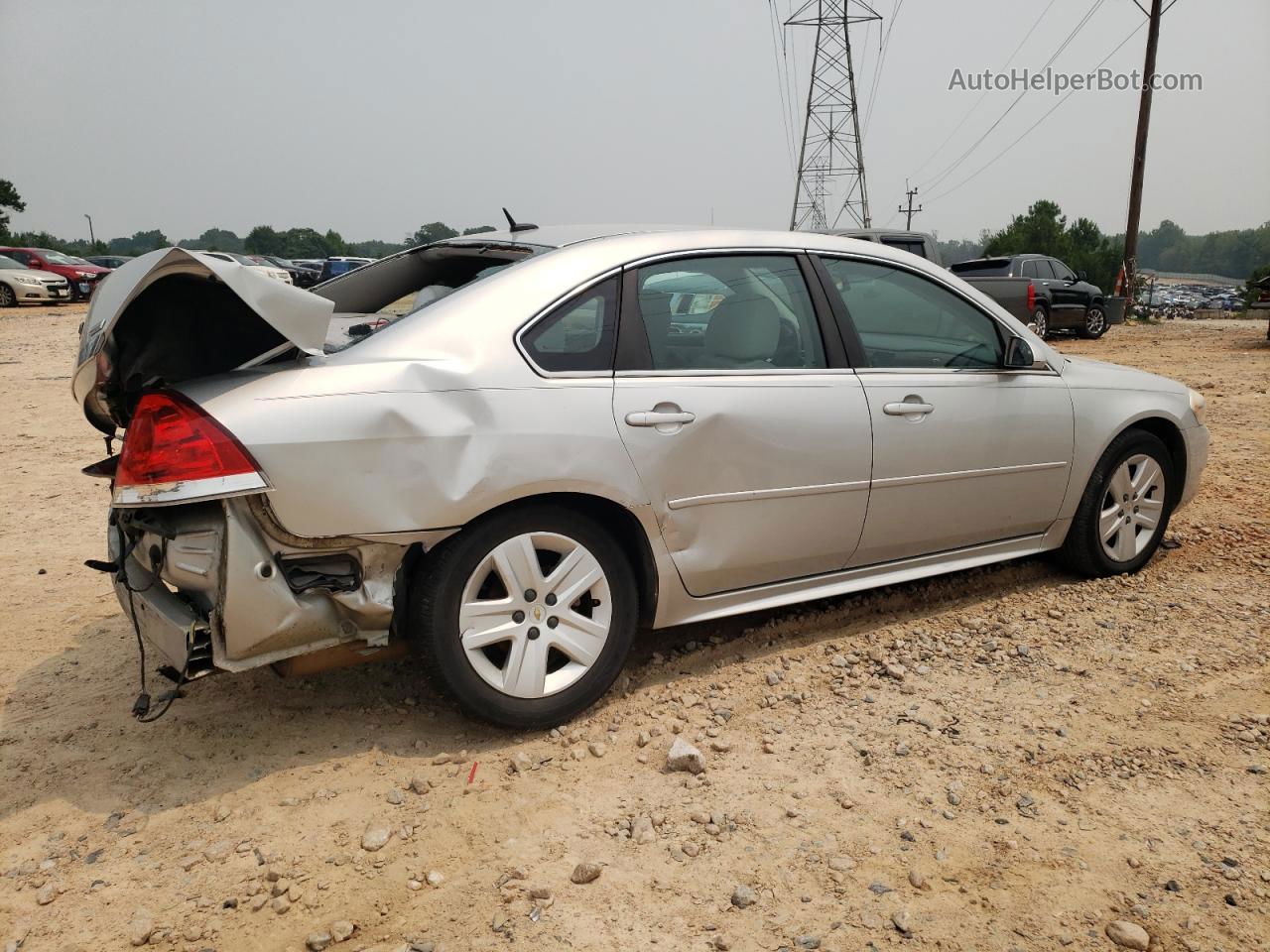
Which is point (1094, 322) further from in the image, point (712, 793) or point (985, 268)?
point (712, 793)

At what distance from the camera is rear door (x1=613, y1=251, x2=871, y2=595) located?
3129mm

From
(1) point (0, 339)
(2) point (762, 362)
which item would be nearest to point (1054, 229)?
(1) point (0, 339)

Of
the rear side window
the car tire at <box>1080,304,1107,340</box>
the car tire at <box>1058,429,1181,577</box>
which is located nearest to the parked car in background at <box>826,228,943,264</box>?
the car tire at <box>1080,304,1107,340</box>

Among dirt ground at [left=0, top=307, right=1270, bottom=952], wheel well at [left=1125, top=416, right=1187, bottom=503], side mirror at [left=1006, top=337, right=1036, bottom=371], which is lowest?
dirt ground at [left=0, top=307, right=1270, bottom=952]

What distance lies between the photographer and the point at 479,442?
279cm

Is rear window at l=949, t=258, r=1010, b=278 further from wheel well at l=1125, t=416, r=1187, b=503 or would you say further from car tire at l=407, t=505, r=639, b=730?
car tire at l=407, t=505, r=639, b=730

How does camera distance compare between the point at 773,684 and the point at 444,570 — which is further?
the point at 773,684

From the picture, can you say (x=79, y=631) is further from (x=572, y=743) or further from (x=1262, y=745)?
(x=1262, y=745)

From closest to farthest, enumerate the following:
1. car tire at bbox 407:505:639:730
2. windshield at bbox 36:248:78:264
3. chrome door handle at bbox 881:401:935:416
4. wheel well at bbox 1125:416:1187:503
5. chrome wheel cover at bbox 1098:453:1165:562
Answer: car tire at bbox 407:505:639:730 → chrome door handle at bbox 881:401:935:416 → chrome wheel cover at bbox 1098:453:1165:562 → wheel well at bbox 1125:416:1187:503 → windshield at bbox 36:248:78:264

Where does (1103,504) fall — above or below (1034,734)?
above

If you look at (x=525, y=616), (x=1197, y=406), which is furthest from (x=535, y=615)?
(x=1197, y=406)

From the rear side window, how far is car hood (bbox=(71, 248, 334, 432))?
0.64 metres

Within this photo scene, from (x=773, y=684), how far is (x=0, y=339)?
15850mm

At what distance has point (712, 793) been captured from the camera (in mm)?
2742
